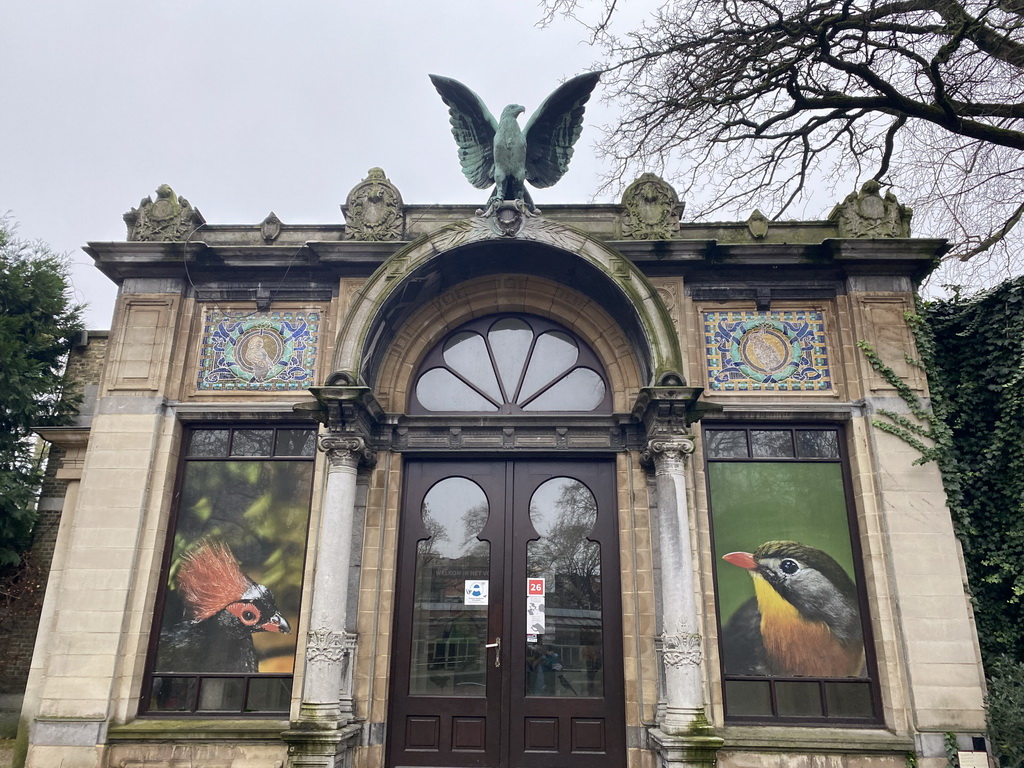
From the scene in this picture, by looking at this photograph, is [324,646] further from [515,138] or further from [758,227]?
[758,227]

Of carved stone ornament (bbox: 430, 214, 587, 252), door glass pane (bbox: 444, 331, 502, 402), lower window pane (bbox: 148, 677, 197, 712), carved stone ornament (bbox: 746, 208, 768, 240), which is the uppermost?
carved stone ornament (bbox: 746, 208, 768, 240)

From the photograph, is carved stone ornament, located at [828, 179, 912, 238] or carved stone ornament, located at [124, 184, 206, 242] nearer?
carved stone ornament, located at [828, 179, 912, 238]

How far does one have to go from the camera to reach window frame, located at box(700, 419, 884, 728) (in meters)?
7.05

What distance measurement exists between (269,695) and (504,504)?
3.19 m

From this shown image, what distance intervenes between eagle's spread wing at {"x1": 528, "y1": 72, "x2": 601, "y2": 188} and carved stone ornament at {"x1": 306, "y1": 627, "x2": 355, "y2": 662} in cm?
568

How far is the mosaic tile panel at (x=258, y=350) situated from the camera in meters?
8.20

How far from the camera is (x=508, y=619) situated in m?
7.50

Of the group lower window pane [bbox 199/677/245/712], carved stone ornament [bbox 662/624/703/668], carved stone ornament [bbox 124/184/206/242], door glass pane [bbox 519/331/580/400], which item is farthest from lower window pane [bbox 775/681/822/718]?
carved stone ornament [bbox 124/184/206/242]

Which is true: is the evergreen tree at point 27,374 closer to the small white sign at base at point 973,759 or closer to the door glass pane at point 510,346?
the door glass pane at point 510,346

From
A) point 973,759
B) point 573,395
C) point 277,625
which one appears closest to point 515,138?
point 573,395

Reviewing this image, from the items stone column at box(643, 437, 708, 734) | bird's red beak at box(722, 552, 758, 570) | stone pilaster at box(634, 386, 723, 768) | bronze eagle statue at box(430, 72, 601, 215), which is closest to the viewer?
stone pilaster at box(634, 386, 723, 768)

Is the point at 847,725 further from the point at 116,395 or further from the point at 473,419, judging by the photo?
the point at 116,395

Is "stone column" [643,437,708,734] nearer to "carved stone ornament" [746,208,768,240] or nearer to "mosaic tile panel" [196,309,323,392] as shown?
"carved stone ornament" [746,208,768,240]

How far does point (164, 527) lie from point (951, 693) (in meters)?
8.34
